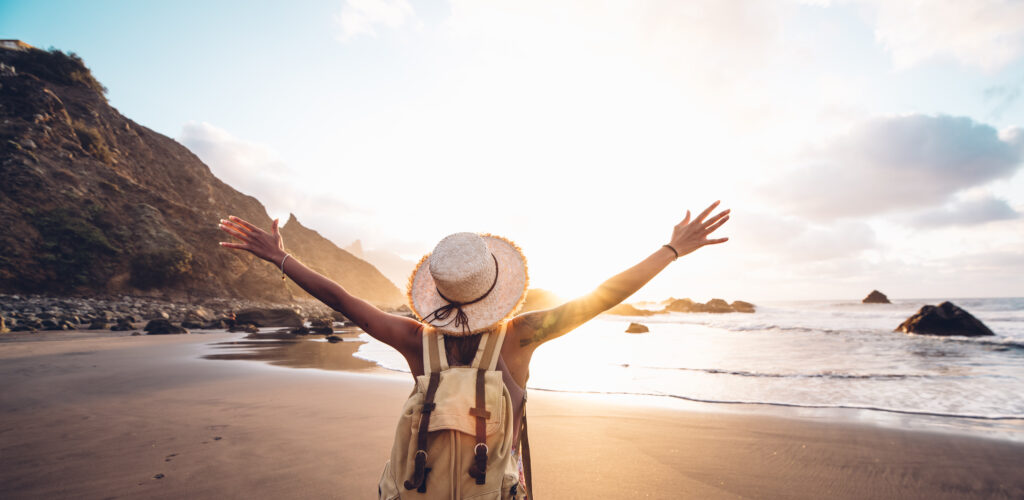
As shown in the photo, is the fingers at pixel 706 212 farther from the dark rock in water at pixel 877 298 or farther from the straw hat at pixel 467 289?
the dark rock in water at pixel 877 298

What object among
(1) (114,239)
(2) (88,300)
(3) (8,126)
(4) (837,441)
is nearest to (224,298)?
(1) (114,239)

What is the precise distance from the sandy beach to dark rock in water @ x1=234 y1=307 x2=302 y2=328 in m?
19.6

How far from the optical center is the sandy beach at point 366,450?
354cm

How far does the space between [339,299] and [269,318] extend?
28426 millimetres

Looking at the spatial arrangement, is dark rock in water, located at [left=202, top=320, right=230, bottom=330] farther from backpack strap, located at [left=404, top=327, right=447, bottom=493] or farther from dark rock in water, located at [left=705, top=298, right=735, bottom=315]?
dark rock in water, located at [left=705, top=298, right=735, bottom=315]

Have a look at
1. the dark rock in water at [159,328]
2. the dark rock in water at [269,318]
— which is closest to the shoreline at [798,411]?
the dark rock in water at [159,328]

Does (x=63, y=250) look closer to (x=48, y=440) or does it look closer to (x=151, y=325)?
(x=151, y=325)

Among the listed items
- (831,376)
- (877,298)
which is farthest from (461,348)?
(877,298)

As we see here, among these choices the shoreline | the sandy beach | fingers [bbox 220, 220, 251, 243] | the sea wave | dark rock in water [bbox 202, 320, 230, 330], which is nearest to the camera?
fingers [bbox 220, 220, 251, 243]

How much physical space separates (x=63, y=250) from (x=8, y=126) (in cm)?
1055

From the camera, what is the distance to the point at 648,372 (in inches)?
390

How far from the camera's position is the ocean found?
20.5ft

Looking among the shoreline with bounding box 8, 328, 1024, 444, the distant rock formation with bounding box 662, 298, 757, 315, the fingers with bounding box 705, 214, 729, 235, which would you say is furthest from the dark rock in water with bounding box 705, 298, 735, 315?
the fingers with bounding box 705, 214, 729, 235

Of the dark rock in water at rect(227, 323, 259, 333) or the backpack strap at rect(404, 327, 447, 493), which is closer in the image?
the backpack strap at rect(404, 327, 447, 493)
